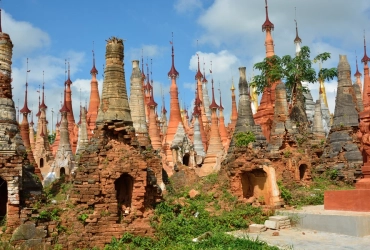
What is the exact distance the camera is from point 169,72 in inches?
1316

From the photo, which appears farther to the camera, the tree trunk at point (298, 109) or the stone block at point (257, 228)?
the tree trunk at point (298, 109)

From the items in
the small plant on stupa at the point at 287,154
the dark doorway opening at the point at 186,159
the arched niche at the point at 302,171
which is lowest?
the arched niche at the point at 302,171

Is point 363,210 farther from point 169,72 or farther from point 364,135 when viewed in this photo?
point 169,72

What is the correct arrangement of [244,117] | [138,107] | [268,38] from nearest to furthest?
[138,107] < [244,117] < [268,38]

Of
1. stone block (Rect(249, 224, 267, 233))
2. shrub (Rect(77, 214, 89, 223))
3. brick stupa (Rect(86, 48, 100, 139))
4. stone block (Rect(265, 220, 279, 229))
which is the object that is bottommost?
stone block (Rect(249, 224, 267, 233))

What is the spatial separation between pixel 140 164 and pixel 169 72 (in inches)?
892

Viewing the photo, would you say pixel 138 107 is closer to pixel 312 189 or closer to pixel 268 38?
pixel 312 189

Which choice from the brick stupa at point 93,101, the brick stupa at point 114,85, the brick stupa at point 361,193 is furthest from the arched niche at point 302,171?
the brick stupa at point 93,101

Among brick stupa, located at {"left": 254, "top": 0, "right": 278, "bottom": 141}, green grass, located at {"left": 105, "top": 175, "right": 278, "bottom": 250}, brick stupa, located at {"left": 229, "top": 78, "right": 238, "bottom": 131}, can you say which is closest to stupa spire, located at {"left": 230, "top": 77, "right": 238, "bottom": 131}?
brick stupa, located at {"left": 229, "top": 78, "right": 238, "bottom": 131}

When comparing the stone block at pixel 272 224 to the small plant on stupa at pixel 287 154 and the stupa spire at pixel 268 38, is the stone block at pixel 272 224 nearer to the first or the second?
the small plant on stupa at pixel 287 154

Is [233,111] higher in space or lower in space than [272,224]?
higher

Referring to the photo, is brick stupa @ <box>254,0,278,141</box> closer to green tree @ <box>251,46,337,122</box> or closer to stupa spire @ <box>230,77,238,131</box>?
green tree @ <box>251,46,337,122</box>

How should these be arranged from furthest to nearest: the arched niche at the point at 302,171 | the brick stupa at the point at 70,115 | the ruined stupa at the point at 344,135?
the brick stupa at the point at 70,115, the arched niche at the point at 302,171, the ruined stupa at the point at 344,135

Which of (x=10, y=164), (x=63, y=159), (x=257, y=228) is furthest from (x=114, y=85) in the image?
(x=63, y=159)
